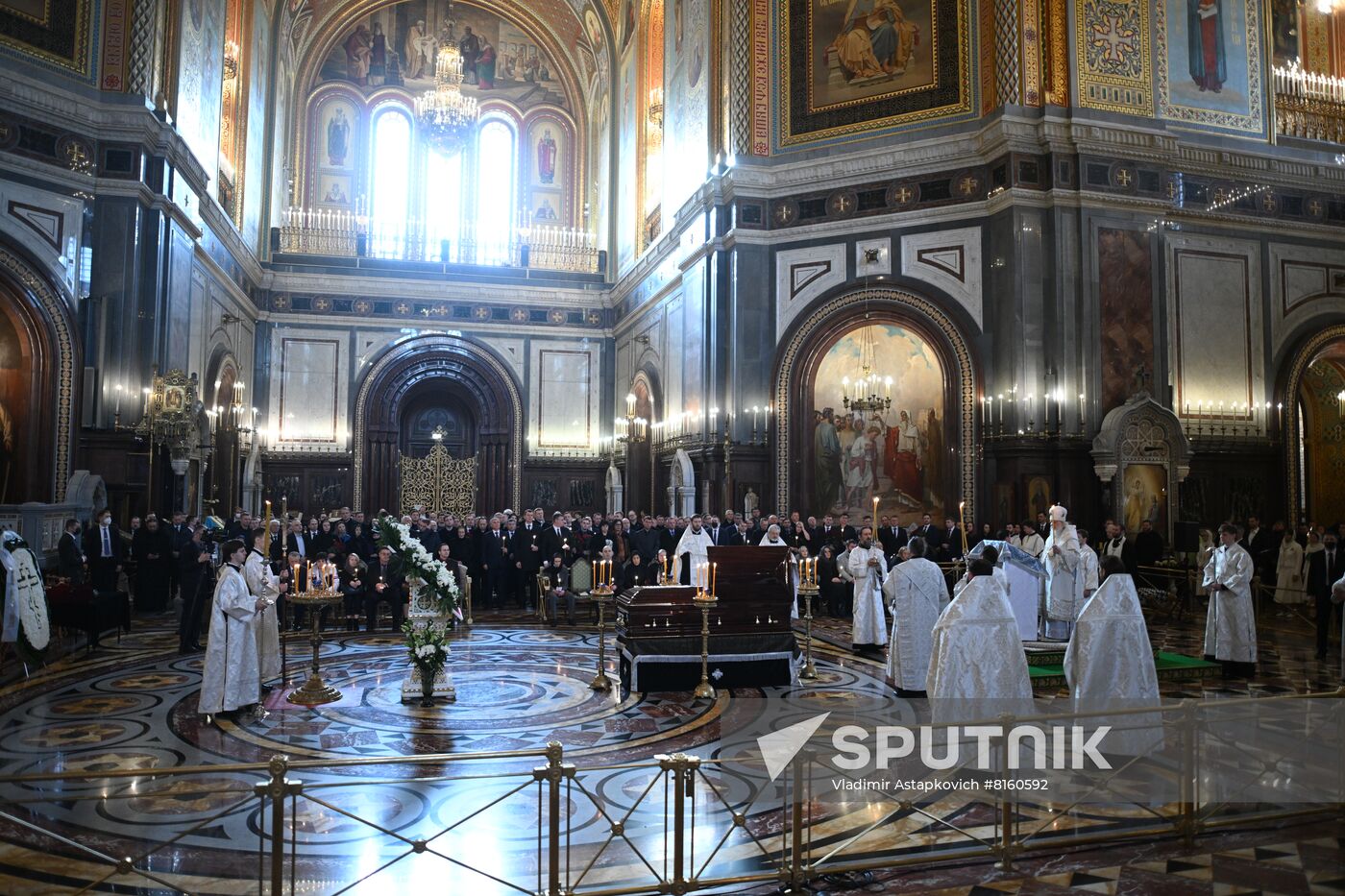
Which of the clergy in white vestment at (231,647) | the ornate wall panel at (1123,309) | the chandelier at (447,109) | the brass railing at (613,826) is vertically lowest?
the brass railing at (613,826)

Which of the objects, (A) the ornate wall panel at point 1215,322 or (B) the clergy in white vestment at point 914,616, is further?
(A) the ornate wall panel at point 1215,322

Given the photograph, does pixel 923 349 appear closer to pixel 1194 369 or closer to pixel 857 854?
pixel 1194 369

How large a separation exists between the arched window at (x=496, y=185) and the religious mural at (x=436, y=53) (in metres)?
1.06

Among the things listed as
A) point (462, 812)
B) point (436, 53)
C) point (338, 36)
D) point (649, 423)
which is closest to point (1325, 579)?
point (462, 812)

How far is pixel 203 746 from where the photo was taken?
6711mm

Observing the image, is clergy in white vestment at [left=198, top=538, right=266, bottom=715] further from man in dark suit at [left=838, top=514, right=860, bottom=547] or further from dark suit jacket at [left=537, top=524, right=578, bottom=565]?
man in dark suit at [left=838, top=514, right=860, bottom=547]

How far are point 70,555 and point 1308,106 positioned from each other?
821 inches

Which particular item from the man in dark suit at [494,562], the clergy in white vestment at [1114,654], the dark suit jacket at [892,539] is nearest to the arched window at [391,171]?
the man in dark suit at [494,562]

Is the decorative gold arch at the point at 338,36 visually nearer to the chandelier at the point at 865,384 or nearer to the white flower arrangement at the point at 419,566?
the chandelier at the point at 865,384

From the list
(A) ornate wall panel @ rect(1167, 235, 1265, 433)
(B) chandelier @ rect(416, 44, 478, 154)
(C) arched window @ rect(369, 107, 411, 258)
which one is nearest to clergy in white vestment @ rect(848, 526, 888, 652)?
(A) ornate wall panel @ rect(1167, 235, 1265, 433)

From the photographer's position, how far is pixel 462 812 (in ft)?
17.7

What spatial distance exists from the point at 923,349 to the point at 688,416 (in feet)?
16.2

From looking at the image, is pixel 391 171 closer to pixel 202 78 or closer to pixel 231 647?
pixel 202 78

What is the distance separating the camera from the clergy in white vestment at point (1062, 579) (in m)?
9.96
